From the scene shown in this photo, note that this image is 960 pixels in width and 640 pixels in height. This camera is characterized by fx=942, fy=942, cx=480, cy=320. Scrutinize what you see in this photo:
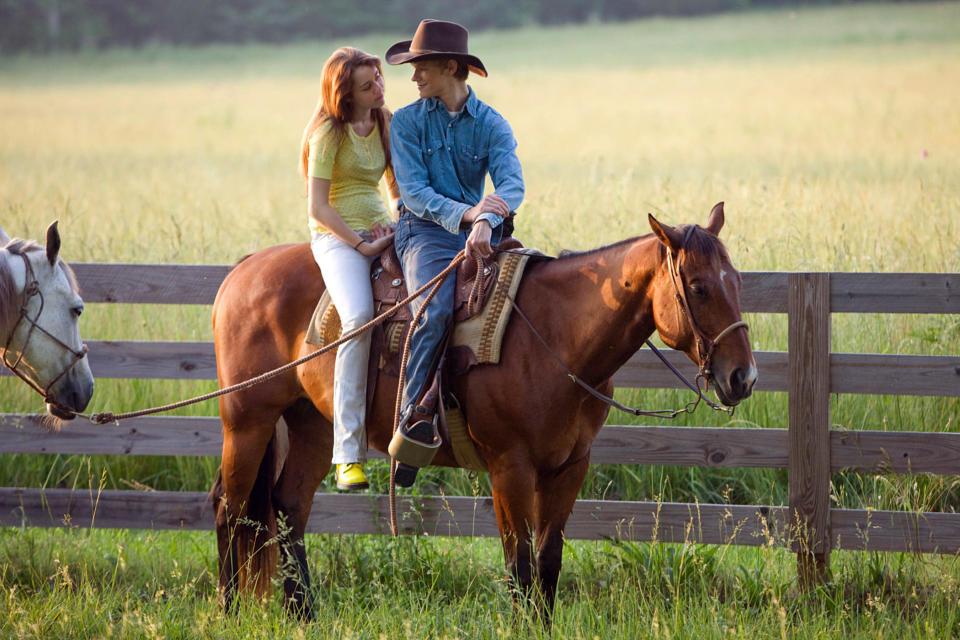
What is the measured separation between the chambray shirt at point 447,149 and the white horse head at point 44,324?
1.47 meters

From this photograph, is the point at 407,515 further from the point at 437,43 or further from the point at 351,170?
the point at 437,43

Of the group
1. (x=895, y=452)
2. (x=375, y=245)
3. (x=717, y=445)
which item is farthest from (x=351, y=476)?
(x=895, y=452)

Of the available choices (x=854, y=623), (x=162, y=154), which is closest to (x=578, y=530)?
(x=854, y=623)

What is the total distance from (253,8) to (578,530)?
136 feet

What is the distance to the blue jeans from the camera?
379 cm

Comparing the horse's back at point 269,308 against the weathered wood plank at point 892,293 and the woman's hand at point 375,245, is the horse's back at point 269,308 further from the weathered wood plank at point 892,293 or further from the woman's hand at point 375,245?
the weathered wood plank at point 892,293

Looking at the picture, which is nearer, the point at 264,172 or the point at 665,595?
the point at 665,595

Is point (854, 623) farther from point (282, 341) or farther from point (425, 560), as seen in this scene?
point (282, 341)

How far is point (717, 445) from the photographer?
16.0 ft

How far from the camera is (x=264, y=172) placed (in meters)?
16.3

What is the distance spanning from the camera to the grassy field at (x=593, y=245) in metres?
4.07

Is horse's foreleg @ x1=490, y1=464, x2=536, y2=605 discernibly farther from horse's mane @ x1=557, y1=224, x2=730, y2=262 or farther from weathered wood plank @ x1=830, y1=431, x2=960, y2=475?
weathered wood plank @ x1=830, y1=431, x2=960, y2=475

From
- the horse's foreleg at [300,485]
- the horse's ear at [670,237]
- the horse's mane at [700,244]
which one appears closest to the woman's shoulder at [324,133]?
the horse's foreleg at [300,485]

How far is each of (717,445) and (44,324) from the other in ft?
10.7
